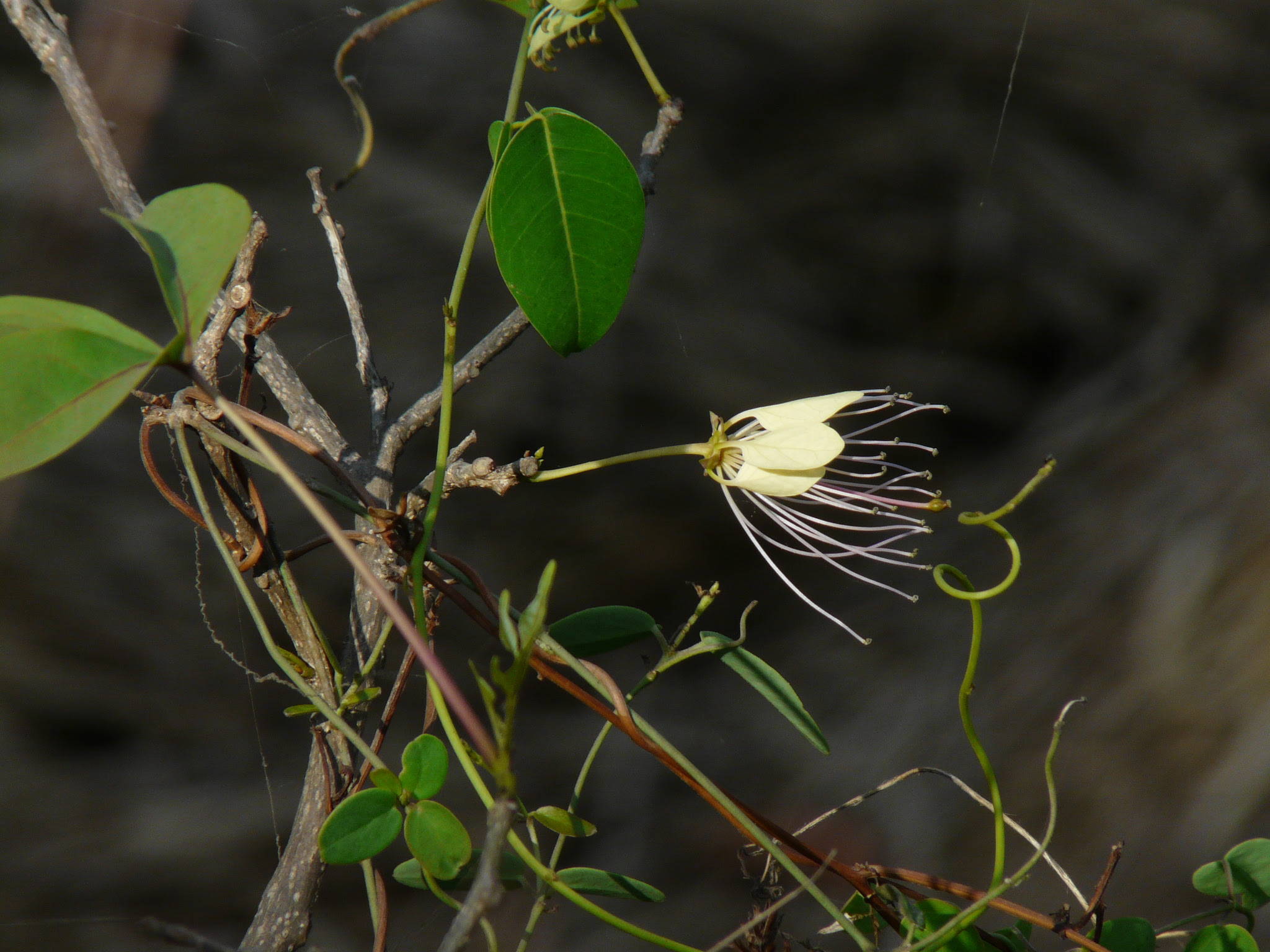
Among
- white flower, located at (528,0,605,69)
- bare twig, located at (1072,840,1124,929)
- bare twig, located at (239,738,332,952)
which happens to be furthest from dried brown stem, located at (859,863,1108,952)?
white flower, located at (528,0,605,69)

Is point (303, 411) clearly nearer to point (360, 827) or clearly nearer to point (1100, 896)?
point (360, 827)

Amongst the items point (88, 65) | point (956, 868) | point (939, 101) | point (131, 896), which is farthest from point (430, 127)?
point (956, 868)

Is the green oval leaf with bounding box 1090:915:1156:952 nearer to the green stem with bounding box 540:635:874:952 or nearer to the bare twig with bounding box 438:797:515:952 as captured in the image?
the green stem with bounding box 540:635:874:952

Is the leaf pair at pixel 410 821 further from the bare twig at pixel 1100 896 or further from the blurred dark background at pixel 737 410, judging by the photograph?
the blurred dark background at pixel 737 410

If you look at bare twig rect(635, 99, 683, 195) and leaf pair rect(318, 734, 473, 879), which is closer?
leaf pair rect(318, 734, 473, 879)

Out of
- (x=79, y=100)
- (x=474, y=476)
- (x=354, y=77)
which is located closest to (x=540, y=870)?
(x=474, y=476)

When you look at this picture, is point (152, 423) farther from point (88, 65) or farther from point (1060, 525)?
point (1060, 525)
